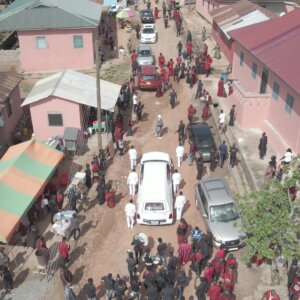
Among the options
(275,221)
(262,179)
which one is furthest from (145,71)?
(275,221)

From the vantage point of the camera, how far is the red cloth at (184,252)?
52.9 ft

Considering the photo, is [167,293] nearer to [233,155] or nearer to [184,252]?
[184,252]

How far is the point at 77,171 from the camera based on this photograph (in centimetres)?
2278

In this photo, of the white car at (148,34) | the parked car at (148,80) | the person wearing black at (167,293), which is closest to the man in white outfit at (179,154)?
the parked car at (148,80)

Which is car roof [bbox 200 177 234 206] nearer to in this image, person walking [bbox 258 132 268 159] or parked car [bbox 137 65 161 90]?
person walking [bbox 258 132 268 159]

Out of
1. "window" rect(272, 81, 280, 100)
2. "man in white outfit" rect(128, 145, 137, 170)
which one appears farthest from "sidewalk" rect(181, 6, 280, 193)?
"man in white outfit" rect(128, 145, 137, 170)

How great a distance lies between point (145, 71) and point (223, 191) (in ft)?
49.2

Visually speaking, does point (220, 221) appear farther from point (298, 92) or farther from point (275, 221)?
point (298, 92)

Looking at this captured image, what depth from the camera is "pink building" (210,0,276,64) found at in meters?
34.0

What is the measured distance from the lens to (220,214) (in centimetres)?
1745

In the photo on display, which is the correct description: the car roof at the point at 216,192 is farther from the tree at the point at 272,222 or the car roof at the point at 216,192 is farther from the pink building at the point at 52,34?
the pink building at the point at 52,34

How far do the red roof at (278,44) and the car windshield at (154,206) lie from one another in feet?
26.3

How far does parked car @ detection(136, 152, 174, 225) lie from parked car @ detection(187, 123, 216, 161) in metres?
3.13

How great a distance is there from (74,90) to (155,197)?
9.43m
